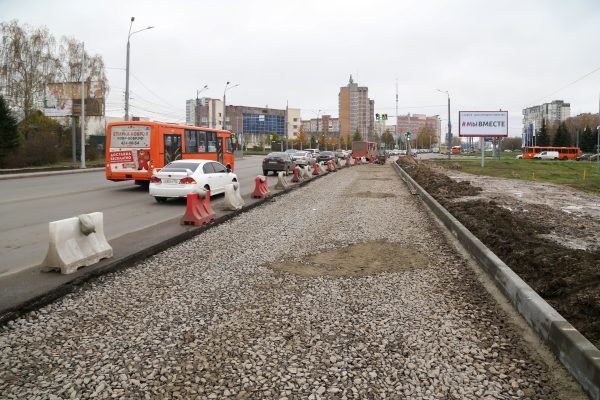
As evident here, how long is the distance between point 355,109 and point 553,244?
120 meters

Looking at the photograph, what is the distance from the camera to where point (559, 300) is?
5371 mm

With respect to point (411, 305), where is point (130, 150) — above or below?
above

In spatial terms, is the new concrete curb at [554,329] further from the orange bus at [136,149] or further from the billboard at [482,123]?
the billboard at [482,123]

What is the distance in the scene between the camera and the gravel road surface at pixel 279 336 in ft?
11.9

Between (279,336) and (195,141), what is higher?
(195,141)

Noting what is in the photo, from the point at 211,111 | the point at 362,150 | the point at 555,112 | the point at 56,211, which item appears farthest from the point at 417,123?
the point at 56,211

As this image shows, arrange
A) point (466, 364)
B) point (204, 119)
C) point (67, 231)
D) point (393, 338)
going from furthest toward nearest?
point (204, 119), point (67, 231), point (393, 338), point (466, 364)

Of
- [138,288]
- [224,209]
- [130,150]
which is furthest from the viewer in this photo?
[130,150]

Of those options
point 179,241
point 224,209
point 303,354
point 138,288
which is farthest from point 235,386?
point 224,209

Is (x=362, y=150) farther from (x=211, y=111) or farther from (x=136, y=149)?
(x=211, y=111)

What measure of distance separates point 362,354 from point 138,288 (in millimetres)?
3309

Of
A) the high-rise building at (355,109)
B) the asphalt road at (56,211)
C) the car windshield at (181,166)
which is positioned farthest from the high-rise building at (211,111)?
the car windshield at (181,166)

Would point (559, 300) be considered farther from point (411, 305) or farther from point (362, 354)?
point (362, 354)

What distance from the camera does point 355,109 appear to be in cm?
12500
